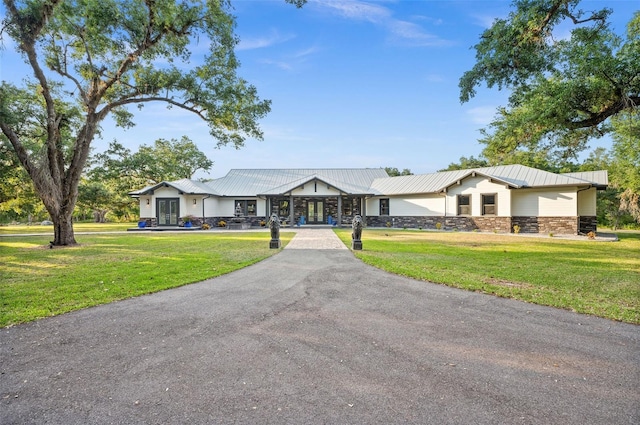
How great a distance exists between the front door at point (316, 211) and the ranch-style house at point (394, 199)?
3.4 inches

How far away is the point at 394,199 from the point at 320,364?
22972 millimetres

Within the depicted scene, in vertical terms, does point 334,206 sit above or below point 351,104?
below

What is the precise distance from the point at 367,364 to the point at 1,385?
332cm

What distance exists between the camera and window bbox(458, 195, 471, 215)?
69.5ft

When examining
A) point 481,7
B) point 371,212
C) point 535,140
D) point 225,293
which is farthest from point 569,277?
point 371,212

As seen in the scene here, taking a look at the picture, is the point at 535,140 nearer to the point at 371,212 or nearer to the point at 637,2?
the point at 637,2

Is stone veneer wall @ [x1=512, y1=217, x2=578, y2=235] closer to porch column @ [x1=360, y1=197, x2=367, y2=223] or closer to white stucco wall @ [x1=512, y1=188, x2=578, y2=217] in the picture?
white stucco wall @ [x1=512, y1=188, x2=578, y2=217]

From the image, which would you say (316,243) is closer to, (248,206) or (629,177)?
(248,206)

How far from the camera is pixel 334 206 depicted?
1028 inches

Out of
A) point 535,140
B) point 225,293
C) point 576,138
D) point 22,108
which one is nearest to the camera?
point 225,293

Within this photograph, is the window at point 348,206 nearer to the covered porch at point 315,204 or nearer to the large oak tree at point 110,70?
the covered porch at point 315,204

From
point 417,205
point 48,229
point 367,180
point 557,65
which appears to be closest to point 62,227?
point 557,65

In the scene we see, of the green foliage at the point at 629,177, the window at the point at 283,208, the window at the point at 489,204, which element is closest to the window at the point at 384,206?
the window at the point at 489,204

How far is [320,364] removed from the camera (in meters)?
3.00
